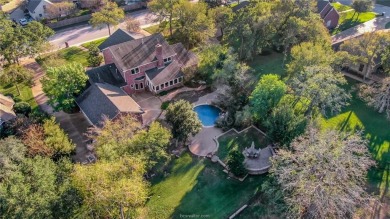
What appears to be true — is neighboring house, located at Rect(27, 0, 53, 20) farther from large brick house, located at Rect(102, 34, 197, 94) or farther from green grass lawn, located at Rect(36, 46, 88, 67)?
large brick house, located at Rect(102, 34, 197, 94)

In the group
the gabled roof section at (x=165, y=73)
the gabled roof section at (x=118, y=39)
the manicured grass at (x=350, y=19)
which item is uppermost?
the gabled roof section at (x=118, y=39)

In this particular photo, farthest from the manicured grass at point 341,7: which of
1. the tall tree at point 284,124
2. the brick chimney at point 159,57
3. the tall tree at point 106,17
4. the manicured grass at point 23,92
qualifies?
the manicured grass at point 23,92

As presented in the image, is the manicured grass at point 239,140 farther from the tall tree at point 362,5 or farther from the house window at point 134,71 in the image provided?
the tall tree at point 362,5

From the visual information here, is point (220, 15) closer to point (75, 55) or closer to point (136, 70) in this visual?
point (136, 70)

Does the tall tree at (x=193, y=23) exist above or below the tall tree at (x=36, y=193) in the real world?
above

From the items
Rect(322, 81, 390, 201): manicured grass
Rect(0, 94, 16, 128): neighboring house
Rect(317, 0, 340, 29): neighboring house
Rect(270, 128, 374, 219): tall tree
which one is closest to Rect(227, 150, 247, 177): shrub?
Rect(270, 128, 374, 219): tall tree

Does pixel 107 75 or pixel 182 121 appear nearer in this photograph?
pixel 182 121

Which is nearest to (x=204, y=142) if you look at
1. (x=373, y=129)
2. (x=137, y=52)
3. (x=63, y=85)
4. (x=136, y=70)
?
(x=136, y=70)
